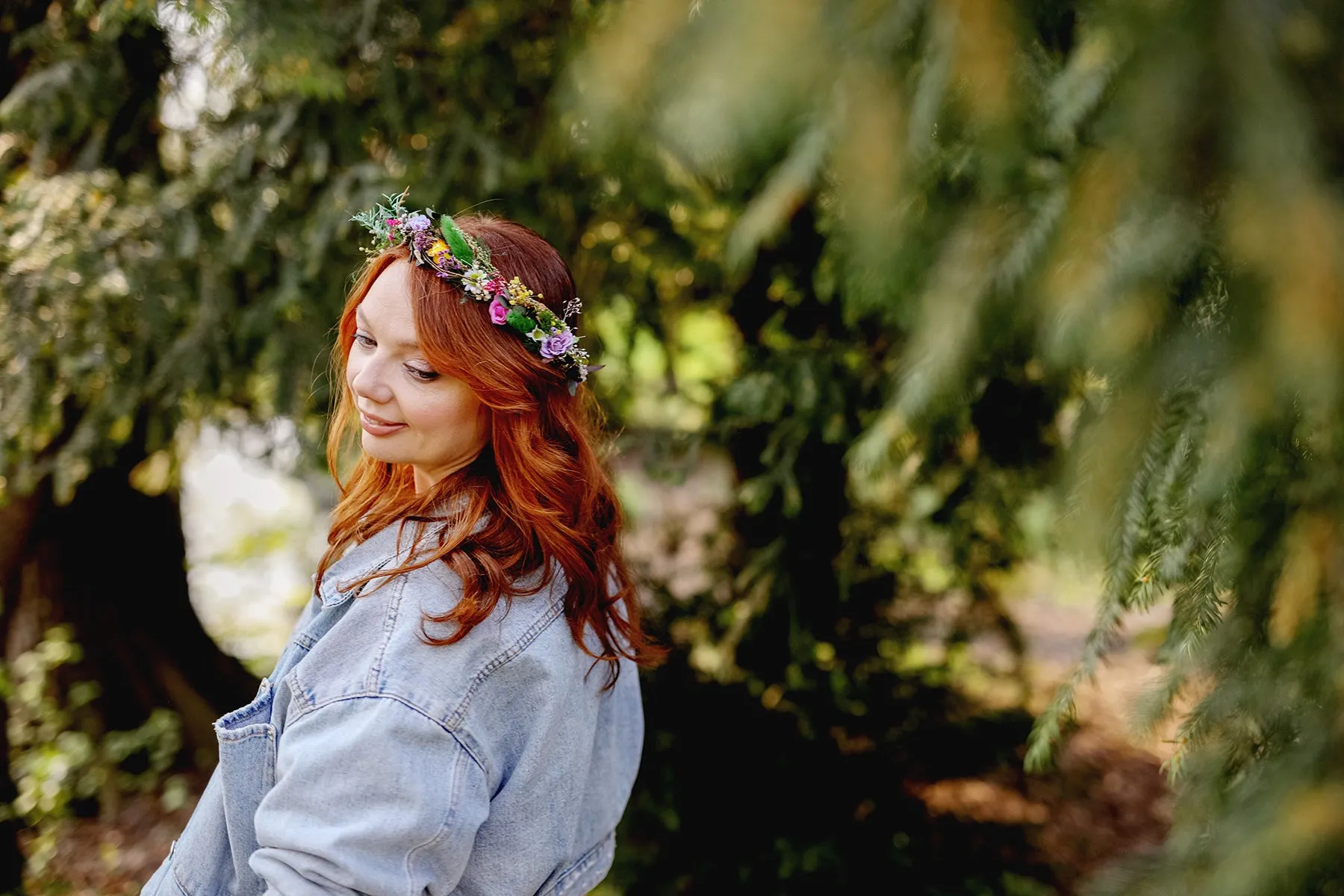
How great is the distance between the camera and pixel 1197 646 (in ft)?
4.46

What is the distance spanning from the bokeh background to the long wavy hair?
1.37ft

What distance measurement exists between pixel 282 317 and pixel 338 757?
74.0 inches

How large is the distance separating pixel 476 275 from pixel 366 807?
80cm

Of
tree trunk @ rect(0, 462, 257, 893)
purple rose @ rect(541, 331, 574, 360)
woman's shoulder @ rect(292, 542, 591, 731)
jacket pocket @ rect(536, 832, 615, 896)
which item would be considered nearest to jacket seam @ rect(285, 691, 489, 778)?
woman's shoulder @ rect(292, 542, 591, 731)

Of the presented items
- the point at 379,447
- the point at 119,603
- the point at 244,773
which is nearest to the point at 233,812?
the point at 244,773

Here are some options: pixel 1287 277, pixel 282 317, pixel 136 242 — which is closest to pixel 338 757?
pixel 1287 277

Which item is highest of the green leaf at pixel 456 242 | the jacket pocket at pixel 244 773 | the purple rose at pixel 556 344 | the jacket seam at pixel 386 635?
the green leaf at pixel 456 242

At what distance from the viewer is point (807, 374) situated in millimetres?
2818

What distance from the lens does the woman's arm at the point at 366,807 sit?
4.30 ft

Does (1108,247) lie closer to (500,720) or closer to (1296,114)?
(1296,114)

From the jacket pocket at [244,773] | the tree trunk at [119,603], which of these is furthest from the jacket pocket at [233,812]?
the tree trunk at [119,603]

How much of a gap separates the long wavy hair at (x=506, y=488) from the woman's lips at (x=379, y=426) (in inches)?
4.8

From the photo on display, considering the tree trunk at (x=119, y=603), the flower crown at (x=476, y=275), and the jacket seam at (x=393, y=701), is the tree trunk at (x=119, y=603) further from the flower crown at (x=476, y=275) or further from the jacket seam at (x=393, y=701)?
the jacket seam at (x=393, y=701)

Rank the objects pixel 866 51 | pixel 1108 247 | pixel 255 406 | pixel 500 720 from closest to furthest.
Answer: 1. pixel 866 51
2. pixel 1108 247
3. pixel 500 720
4. pixel 255 406
